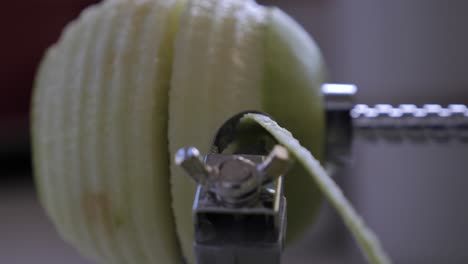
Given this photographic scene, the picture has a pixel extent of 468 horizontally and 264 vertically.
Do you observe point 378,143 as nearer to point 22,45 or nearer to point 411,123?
point 411,123

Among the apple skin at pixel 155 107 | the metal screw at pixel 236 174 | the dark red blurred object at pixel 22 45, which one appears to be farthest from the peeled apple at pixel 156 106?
the dark red blurred object at pixel 22 45

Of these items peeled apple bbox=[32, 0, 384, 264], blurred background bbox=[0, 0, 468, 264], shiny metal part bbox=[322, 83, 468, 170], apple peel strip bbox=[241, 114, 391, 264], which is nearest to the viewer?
apple peel strip bbox=[241, 114, 391, 264]

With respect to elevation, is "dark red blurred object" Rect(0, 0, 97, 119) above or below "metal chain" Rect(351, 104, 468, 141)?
above

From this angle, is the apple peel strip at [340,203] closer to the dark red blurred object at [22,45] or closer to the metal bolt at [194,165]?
the metal bolt at [194,165]

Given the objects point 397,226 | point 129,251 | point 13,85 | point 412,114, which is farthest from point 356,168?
point 13,85

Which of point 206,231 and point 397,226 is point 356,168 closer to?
point 397,226

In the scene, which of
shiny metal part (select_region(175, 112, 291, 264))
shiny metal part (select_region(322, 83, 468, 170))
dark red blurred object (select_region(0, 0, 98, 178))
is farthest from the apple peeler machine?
dark red blurred object (select_region(0, 0, 98, 178))

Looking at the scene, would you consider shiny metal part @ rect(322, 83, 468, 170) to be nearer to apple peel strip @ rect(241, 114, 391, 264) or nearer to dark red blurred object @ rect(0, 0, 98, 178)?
apple peel strip @ rect(241, 114, 391, 264)
